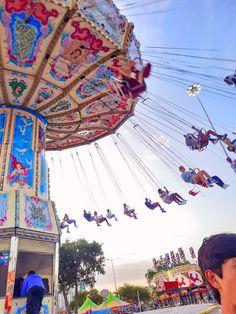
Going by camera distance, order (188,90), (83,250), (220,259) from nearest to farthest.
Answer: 1. (220,259)
2. (188,90)
3. (83,250)

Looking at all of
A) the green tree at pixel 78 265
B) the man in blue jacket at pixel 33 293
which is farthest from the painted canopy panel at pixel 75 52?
the green tree at pixel 78 265

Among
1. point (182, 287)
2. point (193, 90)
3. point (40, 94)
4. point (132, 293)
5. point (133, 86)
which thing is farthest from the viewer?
point (132, 293)

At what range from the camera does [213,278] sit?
1.56 meters

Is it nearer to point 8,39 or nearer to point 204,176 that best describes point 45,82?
point 8,39

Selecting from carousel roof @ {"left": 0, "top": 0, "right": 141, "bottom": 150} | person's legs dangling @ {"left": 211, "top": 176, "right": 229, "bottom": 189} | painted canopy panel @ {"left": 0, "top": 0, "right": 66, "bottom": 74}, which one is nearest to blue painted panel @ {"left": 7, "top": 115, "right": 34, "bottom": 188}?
carousel roof @ {"left": 0, "top": 0, "right": 141, "bottom": 150}

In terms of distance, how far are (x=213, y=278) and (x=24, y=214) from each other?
30.1ft

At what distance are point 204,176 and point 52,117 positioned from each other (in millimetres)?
8012

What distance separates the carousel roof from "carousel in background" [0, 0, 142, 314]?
0.03m

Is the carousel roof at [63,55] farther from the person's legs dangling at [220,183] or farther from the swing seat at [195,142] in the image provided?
the person's legs dangling at [220,183]

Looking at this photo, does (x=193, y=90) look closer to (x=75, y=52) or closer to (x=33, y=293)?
(x=75, y=52)

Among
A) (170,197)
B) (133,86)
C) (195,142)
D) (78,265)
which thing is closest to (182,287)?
(78,265)

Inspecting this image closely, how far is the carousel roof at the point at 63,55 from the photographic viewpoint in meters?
8.84

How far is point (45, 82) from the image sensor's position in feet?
37.4

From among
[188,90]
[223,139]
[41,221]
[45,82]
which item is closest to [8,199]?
[41,221]
